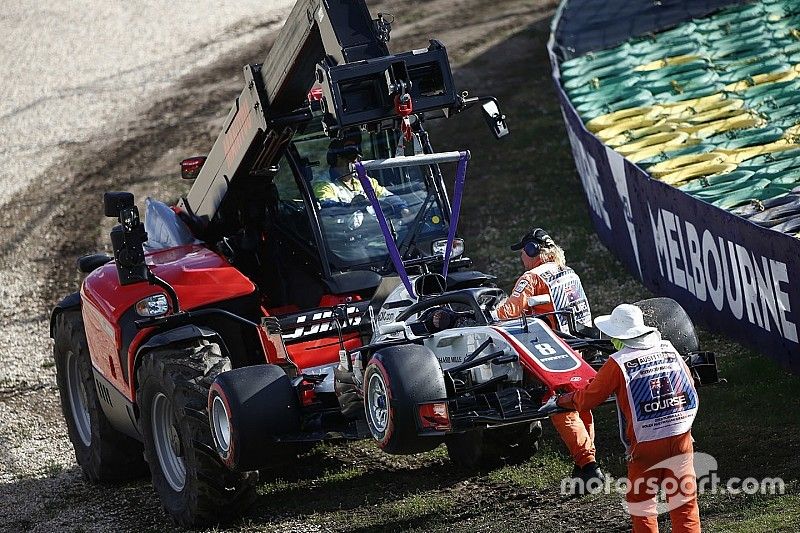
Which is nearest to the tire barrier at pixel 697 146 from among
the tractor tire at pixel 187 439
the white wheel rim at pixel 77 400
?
the tractor tire at pixel 187 439

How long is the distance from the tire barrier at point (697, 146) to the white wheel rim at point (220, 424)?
4.92m

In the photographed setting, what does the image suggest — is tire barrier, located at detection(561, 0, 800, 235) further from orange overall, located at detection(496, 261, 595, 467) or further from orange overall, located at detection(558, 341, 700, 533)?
orange overall, located at detection(558, 341, 700, 533)

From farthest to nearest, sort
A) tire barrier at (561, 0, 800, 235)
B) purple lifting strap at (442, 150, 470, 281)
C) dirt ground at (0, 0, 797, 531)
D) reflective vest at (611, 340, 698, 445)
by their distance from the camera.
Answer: tire barrier at (561, 0, 800, 235) < dirt ground at (0, 0, 797, 531) < purple lifting strap at (442, 150, 470, 281) < reflective vest at (611, 340, 698, 445)

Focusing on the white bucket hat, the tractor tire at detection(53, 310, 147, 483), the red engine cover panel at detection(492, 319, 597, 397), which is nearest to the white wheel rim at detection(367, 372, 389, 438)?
the red engine cover panel at detection(492, 319, 597, 397)

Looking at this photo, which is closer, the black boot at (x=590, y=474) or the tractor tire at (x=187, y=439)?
the black boot at (x=590, y=474)

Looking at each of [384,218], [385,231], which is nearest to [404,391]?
[385,231]

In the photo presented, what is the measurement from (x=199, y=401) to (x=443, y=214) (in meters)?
2.67

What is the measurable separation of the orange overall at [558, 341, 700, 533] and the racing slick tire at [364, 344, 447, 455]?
927 mm

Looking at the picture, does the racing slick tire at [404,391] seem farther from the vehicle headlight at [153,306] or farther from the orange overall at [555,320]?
the vehicle headlight at [153,306]

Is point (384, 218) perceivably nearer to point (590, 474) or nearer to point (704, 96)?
point (590, 474)

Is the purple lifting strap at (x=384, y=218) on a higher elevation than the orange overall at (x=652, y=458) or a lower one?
higher

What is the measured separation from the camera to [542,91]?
73.0 feet

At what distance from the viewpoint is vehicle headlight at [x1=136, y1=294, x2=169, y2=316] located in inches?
392

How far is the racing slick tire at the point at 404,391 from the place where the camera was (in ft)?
25.9
